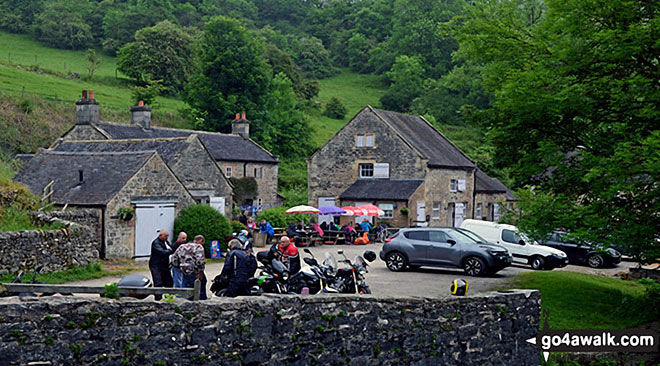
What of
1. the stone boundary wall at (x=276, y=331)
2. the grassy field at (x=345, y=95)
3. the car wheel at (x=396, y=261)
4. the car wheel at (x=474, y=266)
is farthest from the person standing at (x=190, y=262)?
the grassy field at (x=345, y=95)

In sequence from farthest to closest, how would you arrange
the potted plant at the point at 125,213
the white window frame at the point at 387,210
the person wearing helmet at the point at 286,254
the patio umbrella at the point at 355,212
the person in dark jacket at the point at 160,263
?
the white window frame at the point at 387,210, the patio umbrella at the point at 355,212, the potted plant at the point at 125,213, the person wearing helmet at the point at 286,254, the person in dark jacket at the point at 160,263

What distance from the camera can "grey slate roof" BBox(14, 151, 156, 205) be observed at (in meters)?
25.0

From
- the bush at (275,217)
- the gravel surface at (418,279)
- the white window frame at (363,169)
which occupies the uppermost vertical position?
the white window frame at (363,169)

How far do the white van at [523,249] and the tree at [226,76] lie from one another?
39.9 meters

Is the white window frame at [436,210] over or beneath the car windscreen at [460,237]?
over

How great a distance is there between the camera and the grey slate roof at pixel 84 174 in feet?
81.9

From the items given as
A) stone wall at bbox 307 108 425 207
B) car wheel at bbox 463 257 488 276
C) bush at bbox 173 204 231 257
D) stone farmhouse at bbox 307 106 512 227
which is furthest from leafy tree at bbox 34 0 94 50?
car wheel at bbox 463 257 488 276

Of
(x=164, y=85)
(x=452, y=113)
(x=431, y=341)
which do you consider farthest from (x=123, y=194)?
(x=452, y=113)

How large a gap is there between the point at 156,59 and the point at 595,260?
5954 cm

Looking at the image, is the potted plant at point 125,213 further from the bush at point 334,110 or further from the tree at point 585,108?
the bush at point 334,110

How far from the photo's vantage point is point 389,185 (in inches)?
1716

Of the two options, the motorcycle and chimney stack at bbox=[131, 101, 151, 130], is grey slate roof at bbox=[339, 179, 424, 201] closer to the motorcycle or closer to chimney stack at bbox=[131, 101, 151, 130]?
chimney stack at bbox=[131, 101, 151, 130]

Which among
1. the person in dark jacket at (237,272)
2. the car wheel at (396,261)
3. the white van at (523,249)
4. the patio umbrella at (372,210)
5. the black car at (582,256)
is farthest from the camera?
the patio umbrella at (372,210)

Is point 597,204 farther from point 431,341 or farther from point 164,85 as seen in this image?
point 164,85
